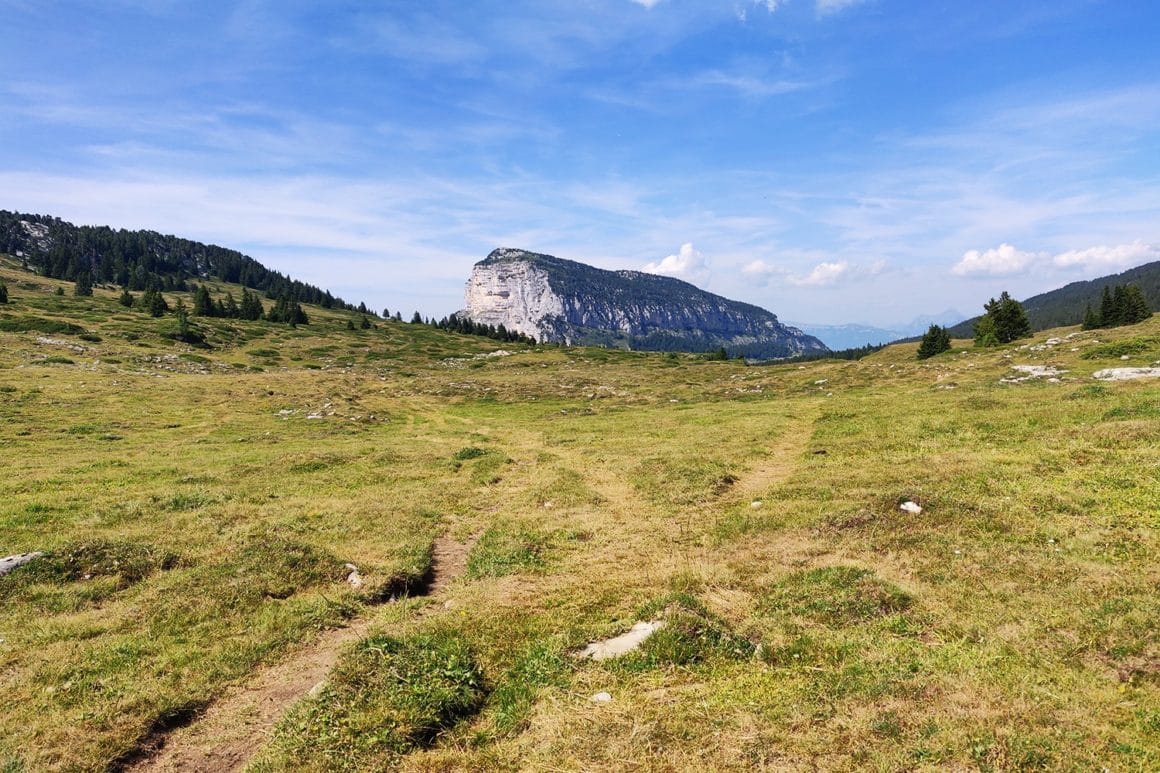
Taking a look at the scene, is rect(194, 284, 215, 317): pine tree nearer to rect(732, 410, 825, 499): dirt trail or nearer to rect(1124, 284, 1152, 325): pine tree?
rect(732, 410, 825, 499): dirt trail

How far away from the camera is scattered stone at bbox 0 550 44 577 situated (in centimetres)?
1323

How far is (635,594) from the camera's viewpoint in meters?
12.3

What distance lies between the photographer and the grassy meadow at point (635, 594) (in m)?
7.47

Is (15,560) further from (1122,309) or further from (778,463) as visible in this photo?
(1122,309)

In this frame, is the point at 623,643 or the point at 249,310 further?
the point at 249,310

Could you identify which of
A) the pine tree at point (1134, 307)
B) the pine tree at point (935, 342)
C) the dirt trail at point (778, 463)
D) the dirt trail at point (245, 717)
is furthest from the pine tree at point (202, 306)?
the pine tree at point (1134, 307)

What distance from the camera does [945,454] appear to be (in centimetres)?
2130

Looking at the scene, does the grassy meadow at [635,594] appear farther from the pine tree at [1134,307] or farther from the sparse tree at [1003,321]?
the pine tree at [1134,307]

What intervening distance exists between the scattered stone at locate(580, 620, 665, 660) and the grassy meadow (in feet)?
0.88

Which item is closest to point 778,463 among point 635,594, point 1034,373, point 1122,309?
point 635,594

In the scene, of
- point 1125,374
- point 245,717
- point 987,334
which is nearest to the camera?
point 245,717

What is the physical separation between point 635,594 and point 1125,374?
41802 millimetres

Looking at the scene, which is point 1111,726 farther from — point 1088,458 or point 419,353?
point 419,353

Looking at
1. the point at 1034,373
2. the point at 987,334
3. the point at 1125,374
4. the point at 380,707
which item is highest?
Result: the point at 987,334
